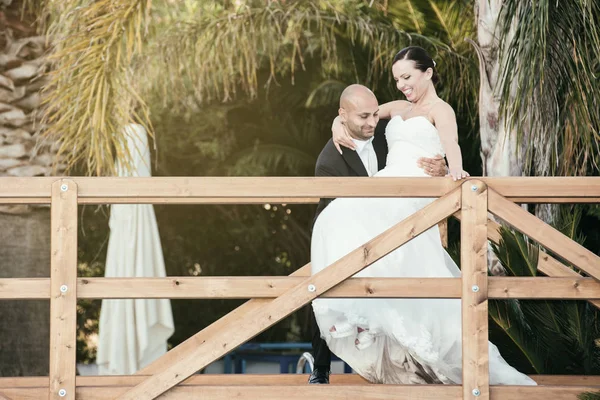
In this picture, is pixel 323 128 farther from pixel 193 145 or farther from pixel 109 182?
pixel 109 182

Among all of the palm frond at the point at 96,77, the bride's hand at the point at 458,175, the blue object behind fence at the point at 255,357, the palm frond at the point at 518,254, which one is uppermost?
the palm frond at the point at 96,77

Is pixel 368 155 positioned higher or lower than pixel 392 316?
higher

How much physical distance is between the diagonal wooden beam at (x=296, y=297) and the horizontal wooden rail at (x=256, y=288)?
7 cm

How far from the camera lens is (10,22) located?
7371 mm

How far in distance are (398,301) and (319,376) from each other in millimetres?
592

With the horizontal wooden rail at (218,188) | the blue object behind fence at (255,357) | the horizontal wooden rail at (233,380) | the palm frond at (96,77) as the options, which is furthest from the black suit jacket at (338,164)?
the blue object behind fence at (255,357)

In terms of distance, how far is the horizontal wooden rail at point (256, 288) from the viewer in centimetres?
409

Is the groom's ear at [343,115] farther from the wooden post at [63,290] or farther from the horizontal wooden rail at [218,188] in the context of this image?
the wooden post at [63,290]

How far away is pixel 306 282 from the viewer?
4.12m

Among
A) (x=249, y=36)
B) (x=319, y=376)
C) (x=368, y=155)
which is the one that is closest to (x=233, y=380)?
(x=319, y=376)

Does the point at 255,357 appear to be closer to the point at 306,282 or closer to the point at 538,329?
the point at 538,329

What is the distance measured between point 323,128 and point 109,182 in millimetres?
7239

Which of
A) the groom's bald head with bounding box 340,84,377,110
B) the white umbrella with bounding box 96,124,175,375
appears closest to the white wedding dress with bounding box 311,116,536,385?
the groom's bald head with bounding box 340,84,377,110


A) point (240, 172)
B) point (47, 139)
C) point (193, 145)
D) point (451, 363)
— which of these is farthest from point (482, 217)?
point (193, 145)
